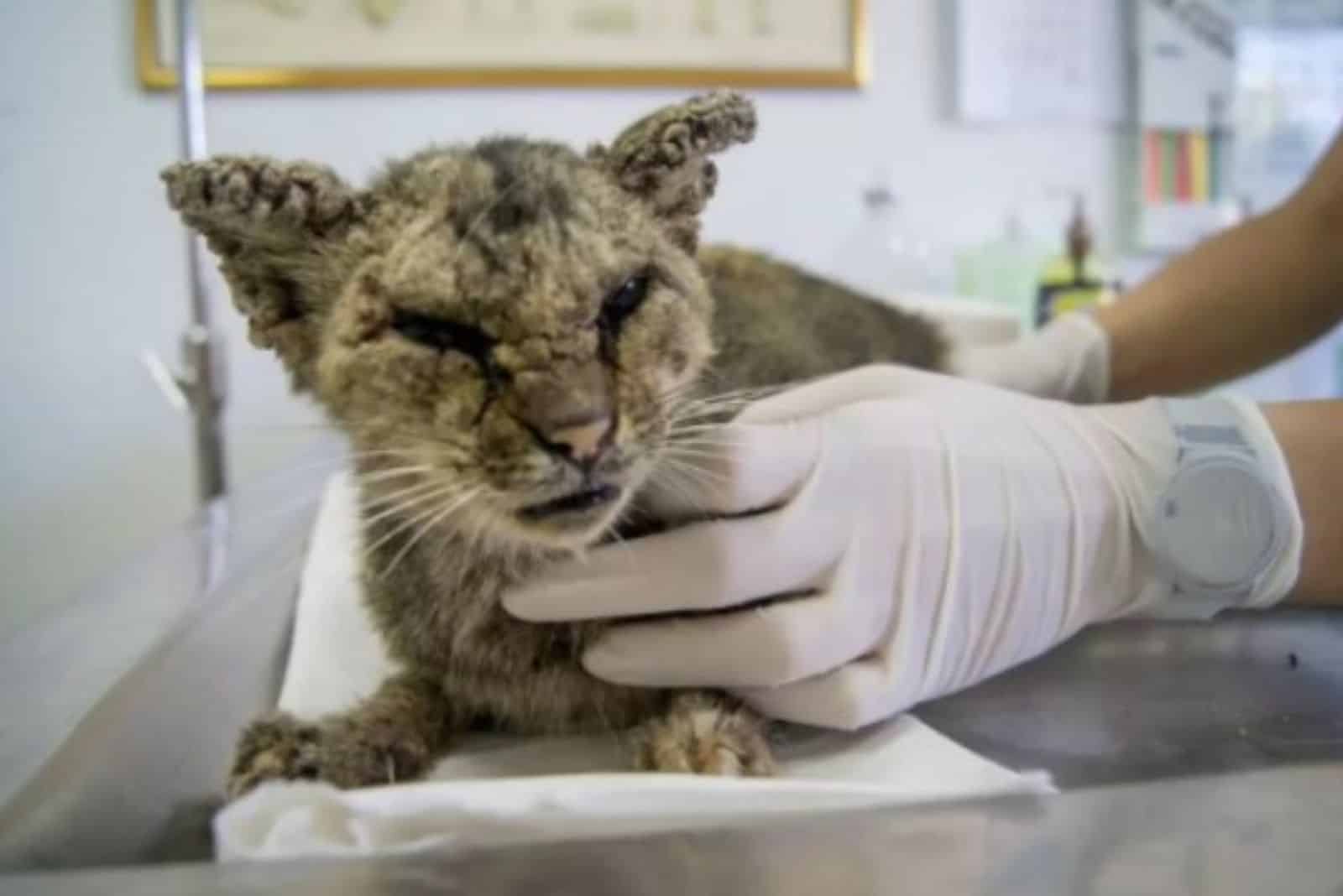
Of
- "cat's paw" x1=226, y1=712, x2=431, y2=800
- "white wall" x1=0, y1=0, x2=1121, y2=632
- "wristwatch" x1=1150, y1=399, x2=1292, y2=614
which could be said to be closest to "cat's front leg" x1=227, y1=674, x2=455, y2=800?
"cat's paw" x1=226, y1=712, x2=431, y2=800

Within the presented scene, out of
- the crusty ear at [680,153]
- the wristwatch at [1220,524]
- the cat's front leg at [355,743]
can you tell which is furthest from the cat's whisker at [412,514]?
the wristwatch at [1220,524]

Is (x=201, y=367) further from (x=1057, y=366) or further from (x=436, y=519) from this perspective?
(x=1057, y=366)

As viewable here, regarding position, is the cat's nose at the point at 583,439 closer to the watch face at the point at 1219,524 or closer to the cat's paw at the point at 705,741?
the cat's paw at the point at 705,741

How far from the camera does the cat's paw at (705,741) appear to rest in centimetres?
69

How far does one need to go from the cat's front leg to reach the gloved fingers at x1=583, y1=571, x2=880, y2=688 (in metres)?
0.12

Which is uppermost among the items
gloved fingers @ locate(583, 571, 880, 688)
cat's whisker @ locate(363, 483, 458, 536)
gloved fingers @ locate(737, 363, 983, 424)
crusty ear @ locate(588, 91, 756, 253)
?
crusty ear @ locate(588, 91, 756, 253)

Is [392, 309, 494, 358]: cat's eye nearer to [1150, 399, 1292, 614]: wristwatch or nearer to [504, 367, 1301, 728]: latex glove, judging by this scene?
[504, 367, 1301, 728]: latex glove

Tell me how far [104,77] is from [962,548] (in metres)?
1.55

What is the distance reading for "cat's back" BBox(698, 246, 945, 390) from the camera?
41.2 inches

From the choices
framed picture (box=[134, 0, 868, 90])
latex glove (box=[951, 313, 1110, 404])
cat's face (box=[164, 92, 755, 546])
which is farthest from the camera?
framed picture (box=[134, 0, 868, 90])

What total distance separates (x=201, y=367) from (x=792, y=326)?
738mm

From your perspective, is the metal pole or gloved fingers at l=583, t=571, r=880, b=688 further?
the metal pole

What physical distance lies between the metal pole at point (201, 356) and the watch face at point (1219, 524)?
850mm

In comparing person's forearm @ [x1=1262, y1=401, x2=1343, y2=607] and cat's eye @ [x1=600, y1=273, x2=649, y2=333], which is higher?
cat's eye @ [x1=600, y1=273, x2=649, y2=333]
